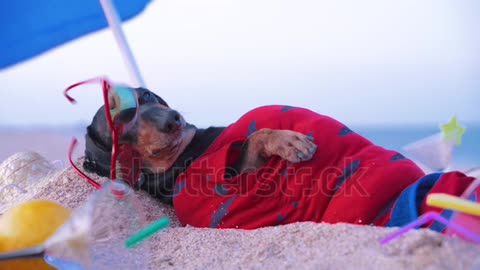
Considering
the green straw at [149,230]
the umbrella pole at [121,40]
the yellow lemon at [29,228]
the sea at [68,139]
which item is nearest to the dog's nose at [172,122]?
the yellow lemon at [29,228]

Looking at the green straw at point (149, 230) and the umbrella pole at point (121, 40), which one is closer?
the green straw at point (149, 230)

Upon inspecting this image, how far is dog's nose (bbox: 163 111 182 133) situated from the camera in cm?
177

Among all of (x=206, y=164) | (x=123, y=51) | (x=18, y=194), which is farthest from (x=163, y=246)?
(x=123, y=51)

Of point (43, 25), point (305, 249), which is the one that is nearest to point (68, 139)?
point (43, 25)

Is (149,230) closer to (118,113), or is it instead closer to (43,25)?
(118,113)

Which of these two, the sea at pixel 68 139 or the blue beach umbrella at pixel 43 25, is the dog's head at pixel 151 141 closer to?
the blue beach umbrella at pixel 43 25

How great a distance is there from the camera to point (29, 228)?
1.23 metres

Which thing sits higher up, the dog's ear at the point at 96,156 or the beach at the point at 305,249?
the dog's ear at the point at 96,156

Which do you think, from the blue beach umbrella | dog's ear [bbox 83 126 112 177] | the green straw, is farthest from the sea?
the green straw

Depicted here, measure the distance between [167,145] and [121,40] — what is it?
3.40 ft

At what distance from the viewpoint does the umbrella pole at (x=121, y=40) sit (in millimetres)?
2662

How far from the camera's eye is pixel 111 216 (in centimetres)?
109

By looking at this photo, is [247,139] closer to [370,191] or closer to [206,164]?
[206,164]

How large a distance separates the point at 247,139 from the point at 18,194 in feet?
3.05
